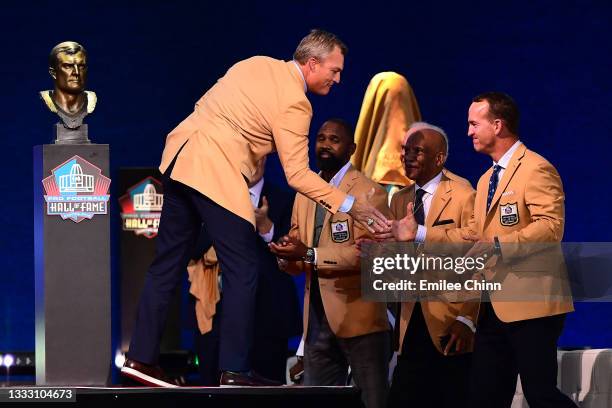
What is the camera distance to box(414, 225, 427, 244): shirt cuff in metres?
5.51

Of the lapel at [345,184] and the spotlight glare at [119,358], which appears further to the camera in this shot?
the spotlight glare at [119,358]

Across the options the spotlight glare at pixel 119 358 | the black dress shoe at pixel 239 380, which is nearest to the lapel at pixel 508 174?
the black dress shoe at pixel 239 380

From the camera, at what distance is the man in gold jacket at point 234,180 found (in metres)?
4.93

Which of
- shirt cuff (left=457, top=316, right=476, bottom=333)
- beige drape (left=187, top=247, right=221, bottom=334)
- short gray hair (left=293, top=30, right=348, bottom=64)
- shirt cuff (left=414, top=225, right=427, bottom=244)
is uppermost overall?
short gray hair (left=293, top=30, right=348, bottom=64)

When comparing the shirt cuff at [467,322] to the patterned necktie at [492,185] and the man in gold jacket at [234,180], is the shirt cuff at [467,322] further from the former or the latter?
the man in gold jacket at [234,180]

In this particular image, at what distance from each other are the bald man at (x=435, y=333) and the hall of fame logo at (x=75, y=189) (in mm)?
1358

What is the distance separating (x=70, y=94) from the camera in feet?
18.3

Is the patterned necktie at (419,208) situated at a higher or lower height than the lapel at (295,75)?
lower

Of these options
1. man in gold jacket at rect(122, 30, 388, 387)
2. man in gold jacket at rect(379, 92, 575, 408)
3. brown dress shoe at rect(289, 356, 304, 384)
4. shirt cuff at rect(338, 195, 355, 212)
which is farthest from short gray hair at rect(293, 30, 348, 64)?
brown dress shoe at rect(289, 356, 304, 384)

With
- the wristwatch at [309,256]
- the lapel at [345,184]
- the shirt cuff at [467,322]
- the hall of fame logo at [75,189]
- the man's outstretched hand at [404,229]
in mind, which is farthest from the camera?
the lapel at [345,184]

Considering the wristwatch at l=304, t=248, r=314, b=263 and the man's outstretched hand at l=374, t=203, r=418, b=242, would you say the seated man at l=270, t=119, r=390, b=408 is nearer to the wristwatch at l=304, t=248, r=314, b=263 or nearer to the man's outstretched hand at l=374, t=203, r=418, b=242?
the wristwatch at l=304, t=248, r=314, b=263

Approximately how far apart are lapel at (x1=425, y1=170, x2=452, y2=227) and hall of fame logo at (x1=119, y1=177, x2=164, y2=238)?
7.71ft

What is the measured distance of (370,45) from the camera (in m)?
8.57

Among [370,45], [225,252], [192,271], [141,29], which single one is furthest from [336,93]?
[225,252]
